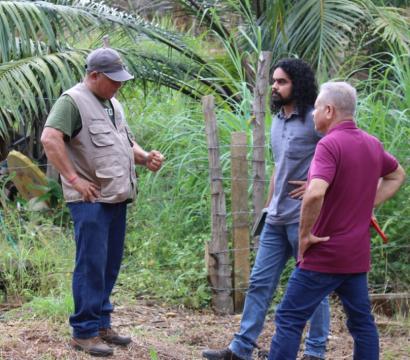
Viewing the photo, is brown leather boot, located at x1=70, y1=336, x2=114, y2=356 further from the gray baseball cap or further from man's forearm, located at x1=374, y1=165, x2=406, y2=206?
man's forearm, located at x1=374, y1=165, x2=406, y2=206

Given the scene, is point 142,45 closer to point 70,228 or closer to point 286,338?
point 70,228

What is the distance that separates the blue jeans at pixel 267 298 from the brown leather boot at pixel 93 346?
81cm

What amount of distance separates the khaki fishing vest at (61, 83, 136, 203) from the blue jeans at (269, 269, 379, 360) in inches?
50.7

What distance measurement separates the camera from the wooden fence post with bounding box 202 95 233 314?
270 inches

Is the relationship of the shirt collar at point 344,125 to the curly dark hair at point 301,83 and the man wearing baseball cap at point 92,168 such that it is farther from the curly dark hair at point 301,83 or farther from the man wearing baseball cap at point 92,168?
the man wearing baseball cap at point 92,168

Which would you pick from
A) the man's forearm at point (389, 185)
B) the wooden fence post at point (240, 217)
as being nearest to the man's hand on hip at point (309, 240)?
the man's forearm at point (389, 185)

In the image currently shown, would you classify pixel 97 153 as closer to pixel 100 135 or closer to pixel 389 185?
pixel 100 135

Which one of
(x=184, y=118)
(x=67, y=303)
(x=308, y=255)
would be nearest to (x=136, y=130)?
(x=184, y=118)

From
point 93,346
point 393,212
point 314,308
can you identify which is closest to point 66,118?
point 93,346

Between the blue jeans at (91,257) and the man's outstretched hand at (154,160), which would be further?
the man's outstretched hand at (154,160)

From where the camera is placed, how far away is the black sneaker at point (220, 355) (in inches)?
218

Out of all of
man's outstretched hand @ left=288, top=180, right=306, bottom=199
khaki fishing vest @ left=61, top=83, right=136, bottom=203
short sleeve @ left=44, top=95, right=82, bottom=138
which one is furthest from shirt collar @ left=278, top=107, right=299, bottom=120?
short sleeve @ left=44, top=95, right=82, bottom=138

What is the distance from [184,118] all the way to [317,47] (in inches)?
93.6

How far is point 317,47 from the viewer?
391 inches
